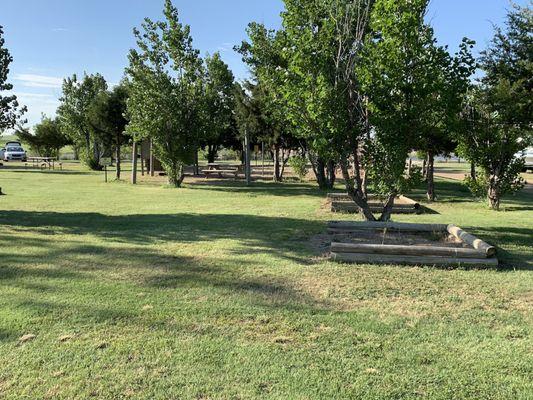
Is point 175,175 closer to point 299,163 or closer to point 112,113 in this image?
point 299,163

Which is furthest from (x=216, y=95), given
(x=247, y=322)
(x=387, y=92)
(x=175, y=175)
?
(x=247, y=322)

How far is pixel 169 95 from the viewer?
66.8ft

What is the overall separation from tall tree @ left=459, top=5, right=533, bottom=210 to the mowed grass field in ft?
13.4

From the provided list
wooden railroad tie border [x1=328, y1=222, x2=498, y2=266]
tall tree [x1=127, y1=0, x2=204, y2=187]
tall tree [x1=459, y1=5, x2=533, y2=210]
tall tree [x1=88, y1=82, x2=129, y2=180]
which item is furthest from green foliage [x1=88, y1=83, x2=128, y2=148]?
wooden railroad tie border [x1=328, y1=222, x2=498, y2=266]

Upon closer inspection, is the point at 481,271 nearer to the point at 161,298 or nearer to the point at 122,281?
the point at 161,298

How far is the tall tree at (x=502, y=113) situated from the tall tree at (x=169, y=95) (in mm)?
11542

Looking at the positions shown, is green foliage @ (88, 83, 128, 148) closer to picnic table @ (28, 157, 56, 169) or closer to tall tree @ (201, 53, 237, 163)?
tall tree @ (201, 53, 237, 163)

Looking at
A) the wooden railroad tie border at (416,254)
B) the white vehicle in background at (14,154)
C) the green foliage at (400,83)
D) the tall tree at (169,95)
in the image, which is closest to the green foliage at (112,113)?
the tall tree at (169,95)

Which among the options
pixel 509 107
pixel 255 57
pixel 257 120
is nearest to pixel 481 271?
pixel 509 107

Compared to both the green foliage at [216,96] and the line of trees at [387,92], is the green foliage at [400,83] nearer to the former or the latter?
the line of trees at [387,92]

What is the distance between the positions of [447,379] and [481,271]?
327cm

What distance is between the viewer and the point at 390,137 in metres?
8.12

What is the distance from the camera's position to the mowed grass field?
3168 millimetres

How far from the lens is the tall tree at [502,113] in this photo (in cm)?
998
